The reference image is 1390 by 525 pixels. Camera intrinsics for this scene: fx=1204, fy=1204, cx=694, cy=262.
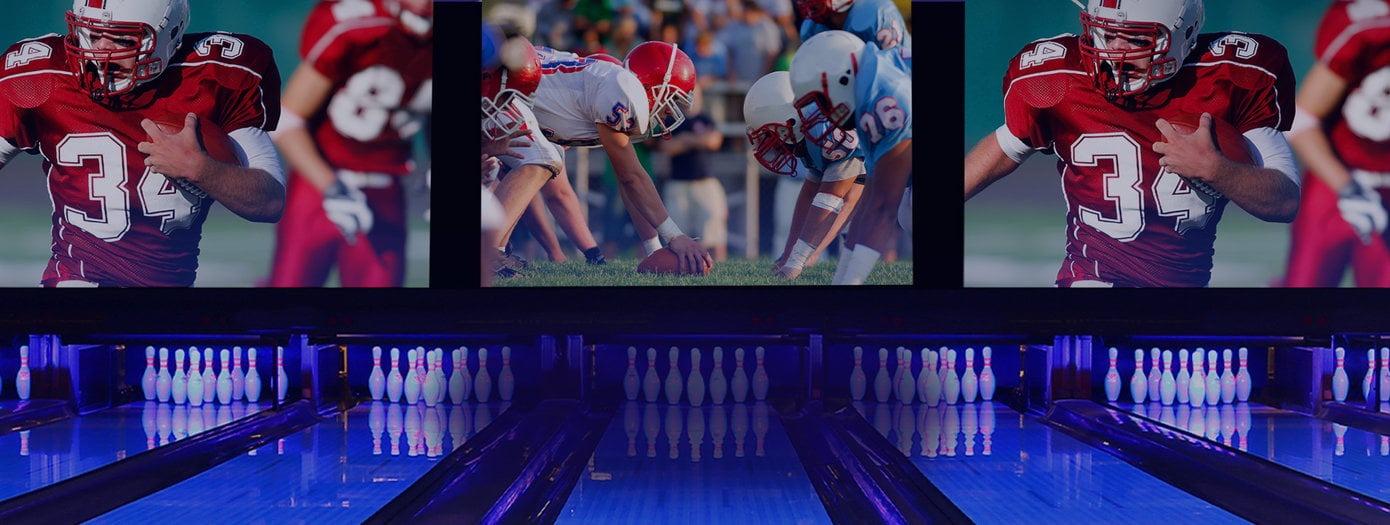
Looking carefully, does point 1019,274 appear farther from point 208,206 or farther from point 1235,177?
point 208,206

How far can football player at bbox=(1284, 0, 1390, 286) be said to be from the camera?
4.67 meters

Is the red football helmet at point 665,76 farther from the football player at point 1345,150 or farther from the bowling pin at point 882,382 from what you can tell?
the football player at point 1345,150

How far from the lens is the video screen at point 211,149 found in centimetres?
473

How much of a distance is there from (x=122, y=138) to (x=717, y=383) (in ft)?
8.29

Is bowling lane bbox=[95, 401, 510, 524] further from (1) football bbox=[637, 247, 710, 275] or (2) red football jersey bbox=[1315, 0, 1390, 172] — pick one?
(2) red football jersey bbox=[1315, 0, 1390, 172]

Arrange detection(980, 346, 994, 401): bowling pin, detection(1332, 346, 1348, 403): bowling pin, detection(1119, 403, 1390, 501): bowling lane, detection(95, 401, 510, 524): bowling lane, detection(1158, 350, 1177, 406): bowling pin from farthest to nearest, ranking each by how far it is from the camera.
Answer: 1. detection(980, 346, 994, 401): bowling pin
2. detection(1158, 350, 1177, 406): bowling pin
3. detection(1332, 346, 1348, 403): bowling pin
4. detection(1119, 403, 1390, 501): bowling lane
5. detection(95, 401, 510, 524): bowling lane

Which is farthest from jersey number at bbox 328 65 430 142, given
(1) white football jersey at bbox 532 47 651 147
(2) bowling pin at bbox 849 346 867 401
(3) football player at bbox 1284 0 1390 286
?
(3) football player at bbox 1284 0 1390 286

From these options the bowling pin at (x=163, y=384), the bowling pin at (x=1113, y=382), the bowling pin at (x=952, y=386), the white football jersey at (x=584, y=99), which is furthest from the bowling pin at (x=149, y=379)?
the bowling pin at (x=1113, y=382)

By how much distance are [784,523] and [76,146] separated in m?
3.50

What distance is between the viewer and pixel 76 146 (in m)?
4.74

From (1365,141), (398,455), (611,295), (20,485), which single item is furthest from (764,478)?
(1365,141)

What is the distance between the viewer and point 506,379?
4.72 metres

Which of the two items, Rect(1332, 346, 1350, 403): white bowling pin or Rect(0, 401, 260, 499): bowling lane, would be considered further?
Rect(1332, 346, 1350, 403): white bowling pin

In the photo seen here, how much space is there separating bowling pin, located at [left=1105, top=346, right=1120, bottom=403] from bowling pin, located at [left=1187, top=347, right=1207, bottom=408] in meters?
0.26
